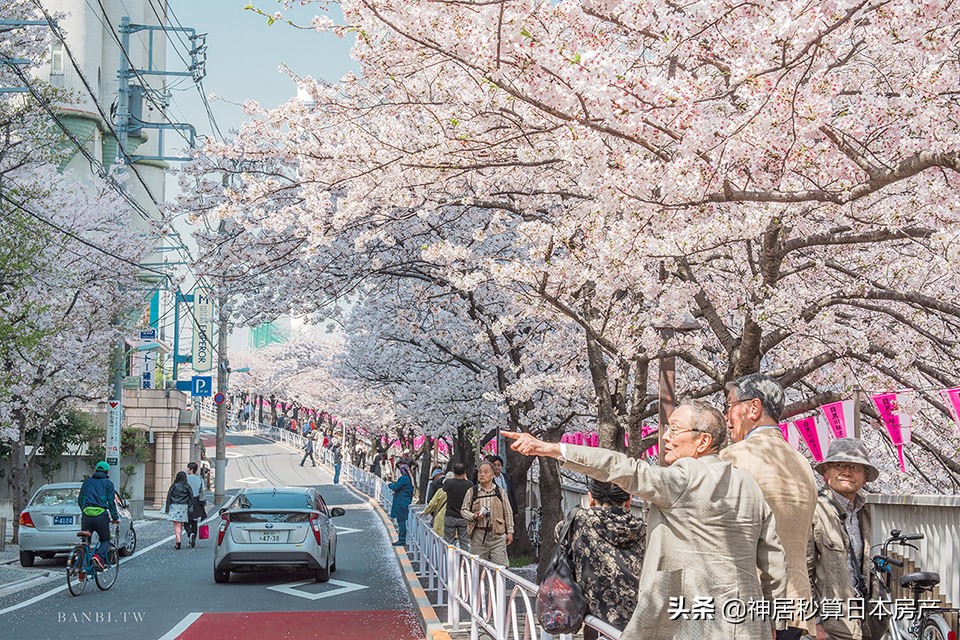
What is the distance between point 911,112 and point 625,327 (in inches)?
194

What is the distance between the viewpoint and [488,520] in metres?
11.9

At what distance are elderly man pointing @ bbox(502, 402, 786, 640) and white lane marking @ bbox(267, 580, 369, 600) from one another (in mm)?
11033

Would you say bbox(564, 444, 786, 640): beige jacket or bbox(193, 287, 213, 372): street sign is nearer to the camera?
bbox(564, 444, 786, 640): beige jacket

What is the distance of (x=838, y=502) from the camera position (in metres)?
5.73

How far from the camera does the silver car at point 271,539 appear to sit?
52.2 ft

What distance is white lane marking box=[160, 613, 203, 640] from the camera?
35.9 ft

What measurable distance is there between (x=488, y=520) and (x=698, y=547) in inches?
316

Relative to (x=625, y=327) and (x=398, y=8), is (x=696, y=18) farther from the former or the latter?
(x=625, y=327)

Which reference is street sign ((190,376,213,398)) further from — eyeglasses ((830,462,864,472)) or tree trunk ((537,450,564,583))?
eyeglasses ((830,462,864,472))

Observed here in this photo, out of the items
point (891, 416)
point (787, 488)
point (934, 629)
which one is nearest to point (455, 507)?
point (891, 416)

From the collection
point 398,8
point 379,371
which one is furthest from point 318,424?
point 398,8

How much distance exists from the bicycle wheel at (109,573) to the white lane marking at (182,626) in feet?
Result: 10.3

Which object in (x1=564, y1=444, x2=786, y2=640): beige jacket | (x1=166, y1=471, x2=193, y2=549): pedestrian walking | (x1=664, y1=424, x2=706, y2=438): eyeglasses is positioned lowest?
(x1=166, y1=471, x2=193, y2=549): pedestrian walking

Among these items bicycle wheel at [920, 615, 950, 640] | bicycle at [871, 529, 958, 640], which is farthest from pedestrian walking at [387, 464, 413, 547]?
bicycle wheel at [920, 615, 950, 640]
